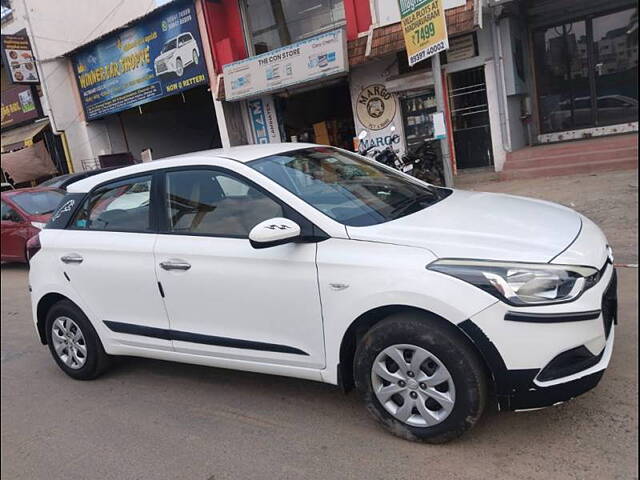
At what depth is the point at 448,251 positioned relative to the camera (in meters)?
2.72

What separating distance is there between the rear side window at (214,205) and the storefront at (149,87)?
11515 mm

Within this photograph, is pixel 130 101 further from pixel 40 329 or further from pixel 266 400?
pixel 266 400

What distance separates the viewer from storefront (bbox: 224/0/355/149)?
38.9 feet

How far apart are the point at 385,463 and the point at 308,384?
109 cm

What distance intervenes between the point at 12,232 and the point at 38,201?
0.71 metres

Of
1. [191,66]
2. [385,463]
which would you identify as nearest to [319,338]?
[385,463]

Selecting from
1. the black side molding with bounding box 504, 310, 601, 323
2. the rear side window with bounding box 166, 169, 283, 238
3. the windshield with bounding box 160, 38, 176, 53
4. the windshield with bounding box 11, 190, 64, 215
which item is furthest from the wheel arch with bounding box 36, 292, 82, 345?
the windshield with bounding box 160, 38, 176, 53

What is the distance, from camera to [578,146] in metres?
10.2

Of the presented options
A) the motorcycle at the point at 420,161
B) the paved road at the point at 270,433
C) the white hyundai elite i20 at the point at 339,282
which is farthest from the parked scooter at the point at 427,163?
the white hyundai elite i20 at the point at 339,282

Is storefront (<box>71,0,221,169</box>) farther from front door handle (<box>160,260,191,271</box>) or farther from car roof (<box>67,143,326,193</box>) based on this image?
front door handle (<box>160,260,191,271</box>)

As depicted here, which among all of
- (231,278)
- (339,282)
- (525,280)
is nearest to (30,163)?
(231,278)

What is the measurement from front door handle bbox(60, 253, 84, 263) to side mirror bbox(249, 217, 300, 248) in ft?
5.93

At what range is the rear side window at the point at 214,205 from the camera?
334cm

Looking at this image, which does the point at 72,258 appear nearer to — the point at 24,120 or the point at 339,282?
the point at 339,282
